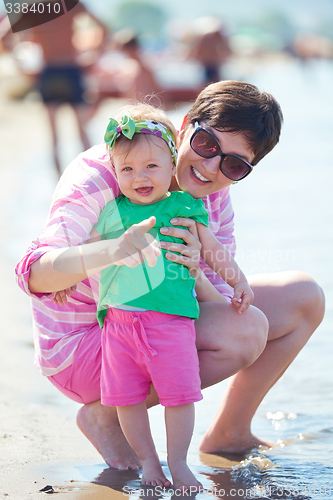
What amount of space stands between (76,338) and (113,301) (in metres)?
0.28

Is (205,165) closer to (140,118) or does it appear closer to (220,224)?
(140,118)

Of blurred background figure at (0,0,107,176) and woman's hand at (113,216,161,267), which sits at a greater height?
blurred background figure at (0,0,107,176)

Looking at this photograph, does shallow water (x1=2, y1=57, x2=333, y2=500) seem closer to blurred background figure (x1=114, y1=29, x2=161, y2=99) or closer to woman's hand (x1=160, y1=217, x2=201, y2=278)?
woman's hand (x1=160, y1=217, x2=201, y2=278)

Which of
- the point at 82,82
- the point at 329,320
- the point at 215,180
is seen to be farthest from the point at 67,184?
the point at 82,82

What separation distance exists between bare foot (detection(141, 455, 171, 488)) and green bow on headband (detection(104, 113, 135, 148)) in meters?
0.91


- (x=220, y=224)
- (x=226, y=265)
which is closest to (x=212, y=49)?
(x=220, y=224)

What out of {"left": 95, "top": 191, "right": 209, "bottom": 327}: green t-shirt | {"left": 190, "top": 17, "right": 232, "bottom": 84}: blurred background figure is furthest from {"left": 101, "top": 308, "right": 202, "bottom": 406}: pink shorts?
{"left": 190, "top": 17, "right": 232, "bottom": 84}: blurred background figure

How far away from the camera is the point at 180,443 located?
1.66m

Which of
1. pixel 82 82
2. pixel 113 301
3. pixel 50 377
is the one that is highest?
pixel 82 82

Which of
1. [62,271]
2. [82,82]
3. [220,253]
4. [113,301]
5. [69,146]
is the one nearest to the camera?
[62,271]

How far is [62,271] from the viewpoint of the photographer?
159 cm

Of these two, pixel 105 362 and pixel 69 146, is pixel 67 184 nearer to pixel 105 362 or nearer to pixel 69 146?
pixel 105 362

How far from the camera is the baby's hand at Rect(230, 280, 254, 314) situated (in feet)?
6.03

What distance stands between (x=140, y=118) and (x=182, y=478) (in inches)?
40.7
